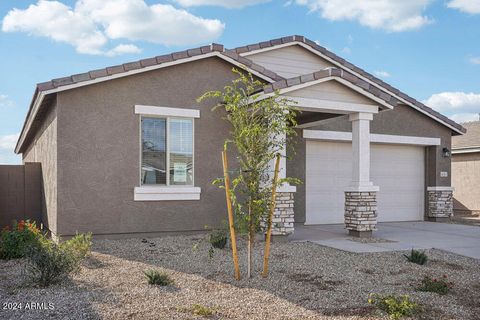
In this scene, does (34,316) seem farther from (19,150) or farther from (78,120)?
(19,150)

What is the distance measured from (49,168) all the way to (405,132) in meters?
11.1

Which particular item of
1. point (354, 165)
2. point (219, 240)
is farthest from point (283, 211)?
point (354, 165)

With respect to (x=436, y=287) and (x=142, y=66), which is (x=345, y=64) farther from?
(x=436, y=287)

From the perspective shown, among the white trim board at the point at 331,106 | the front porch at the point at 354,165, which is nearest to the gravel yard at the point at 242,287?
the front porch at the point at 354,165

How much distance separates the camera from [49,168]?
1144cm

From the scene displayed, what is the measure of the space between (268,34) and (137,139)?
21.9ft

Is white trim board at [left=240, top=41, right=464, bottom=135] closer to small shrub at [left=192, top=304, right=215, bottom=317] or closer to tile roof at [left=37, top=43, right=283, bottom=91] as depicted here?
tile roof at [left=37, top=43, right=283, bottom=91]

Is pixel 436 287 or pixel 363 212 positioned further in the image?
pixel 363 212

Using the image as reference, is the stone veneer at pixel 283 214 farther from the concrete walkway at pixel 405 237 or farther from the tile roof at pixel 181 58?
the tile roof at pixel 181 58

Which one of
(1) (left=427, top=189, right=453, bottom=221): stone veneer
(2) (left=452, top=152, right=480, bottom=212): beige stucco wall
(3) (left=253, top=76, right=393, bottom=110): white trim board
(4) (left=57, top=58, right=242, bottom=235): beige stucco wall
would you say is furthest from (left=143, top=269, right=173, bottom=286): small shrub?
(2) (left=452, top=152, right=480, bottom=212): beige stucco wall

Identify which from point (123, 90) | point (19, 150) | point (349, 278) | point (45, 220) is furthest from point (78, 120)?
point (19, 150)

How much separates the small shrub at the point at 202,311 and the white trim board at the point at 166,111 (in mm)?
6117

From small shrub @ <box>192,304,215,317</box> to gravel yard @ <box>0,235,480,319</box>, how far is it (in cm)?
7

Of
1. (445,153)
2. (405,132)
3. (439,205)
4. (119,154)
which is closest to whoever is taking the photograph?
(119,154)
